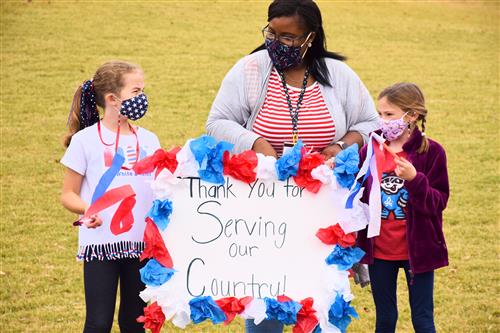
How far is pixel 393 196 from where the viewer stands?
4.61m

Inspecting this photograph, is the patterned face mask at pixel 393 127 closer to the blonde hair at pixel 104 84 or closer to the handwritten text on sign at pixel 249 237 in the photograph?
the handwritten text on sign at pixel 249 237

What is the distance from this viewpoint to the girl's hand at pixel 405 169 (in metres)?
4.27

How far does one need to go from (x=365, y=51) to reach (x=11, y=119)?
1035cm

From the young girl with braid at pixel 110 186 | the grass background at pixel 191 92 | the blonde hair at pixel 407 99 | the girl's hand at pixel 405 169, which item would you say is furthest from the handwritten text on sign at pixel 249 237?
the grass background at pixel 191 92

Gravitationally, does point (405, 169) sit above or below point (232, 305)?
above

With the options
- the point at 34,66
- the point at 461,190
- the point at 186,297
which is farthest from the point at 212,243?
the point at 34,66

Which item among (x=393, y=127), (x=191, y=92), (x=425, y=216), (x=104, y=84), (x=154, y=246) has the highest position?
(x=191, y=92)

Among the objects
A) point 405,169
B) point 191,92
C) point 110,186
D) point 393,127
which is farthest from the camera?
point 191,92

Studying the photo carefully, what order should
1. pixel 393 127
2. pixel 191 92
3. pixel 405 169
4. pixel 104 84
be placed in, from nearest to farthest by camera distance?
pixel 405 169 < pixel 393 127 < pixel 104 84 < pixel 191 92

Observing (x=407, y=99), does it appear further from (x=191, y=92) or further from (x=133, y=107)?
(x=191, y=92)

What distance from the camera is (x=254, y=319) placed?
459 cm

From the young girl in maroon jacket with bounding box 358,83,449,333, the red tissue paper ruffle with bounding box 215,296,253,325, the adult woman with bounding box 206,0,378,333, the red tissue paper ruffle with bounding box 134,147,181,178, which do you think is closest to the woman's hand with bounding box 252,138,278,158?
the adult woman with bounding box 206,0,378,333

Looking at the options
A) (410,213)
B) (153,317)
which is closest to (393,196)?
(410,213)

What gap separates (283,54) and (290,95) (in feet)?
0.81
